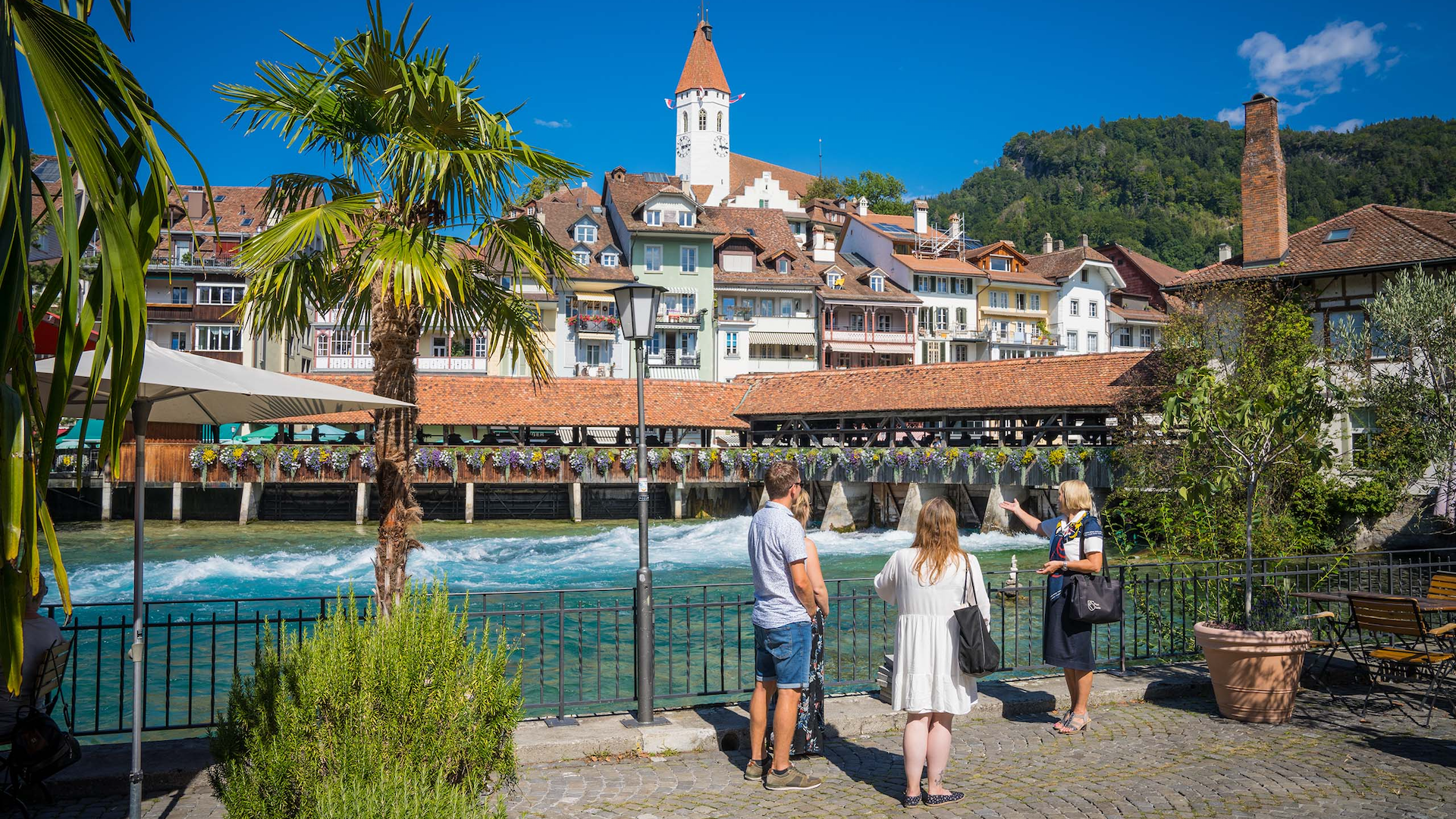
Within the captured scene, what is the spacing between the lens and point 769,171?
81750 mm

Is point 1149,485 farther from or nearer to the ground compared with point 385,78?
nearer to the ground

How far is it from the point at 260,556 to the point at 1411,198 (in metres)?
62.6

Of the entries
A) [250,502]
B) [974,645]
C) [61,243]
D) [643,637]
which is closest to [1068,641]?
[974,645]

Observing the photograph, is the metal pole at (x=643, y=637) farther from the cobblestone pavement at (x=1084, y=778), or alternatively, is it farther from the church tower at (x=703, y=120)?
the church tower at (x=703, y=120)

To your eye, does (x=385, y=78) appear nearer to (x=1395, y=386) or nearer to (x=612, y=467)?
(x=1395, y=386)

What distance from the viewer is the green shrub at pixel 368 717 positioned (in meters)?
3.45

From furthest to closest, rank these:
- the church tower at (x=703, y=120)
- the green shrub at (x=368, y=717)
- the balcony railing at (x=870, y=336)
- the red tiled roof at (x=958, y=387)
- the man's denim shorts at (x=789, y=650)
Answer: the church tower at (x=703, y=120) → the balcony railing at (x=870, y=336) → the red tiled roof at (x=958, y=387) → the man's denim shorts at (x=789, y=650) → the green shrub at (x=368, y=717)

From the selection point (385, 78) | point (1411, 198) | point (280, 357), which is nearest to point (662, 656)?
point (385, 78)

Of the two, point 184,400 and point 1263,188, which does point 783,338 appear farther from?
point 184,400

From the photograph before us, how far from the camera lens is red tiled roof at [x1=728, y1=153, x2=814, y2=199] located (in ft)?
265

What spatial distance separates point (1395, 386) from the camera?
15875mm

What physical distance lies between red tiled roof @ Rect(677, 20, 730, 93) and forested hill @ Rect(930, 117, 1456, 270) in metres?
26.8

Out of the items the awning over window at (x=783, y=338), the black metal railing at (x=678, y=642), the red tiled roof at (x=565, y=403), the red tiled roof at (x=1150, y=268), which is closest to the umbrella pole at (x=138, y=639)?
the black metal railing at (x=678, y=642)

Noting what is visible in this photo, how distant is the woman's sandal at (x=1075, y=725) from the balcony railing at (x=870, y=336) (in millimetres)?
41391
